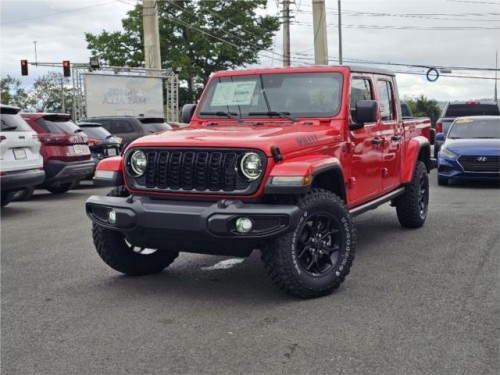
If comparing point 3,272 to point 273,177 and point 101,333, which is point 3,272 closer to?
point 101,333

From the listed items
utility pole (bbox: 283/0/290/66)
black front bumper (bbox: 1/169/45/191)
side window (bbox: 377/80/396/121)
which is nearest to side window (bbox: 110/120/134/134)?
black front bumper (bbox: 1/169/45/191)

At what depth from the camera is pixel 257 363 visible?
12.8 feet

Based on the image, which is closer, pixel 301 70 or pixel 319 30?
pixel 301 70

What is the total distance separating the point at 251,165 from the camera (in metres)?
5.02

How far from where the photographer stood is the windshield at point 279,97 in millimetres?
6281

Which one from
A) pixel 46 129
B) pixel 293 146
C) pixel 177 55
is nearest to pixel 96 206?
pixel 293 146

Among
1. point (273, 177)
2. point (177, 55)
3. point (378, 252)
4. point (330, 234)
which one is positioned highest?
point (177, 55)

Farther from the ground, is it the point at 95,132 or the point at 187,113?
the point at 187,113

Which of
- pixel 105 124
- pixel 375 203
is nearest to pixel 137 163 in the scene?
pixel 375 203

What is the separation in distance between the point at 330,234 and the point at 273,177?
0.84m

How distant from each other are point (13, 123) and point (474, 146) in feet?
29.1

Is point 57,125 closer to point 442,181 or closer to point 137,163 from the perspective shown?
point 137,163

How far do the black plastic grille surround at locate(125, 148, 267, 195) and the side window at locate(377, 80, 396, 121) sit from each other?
289 cm

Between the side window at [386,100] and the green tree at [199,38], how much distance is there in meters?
43.9
